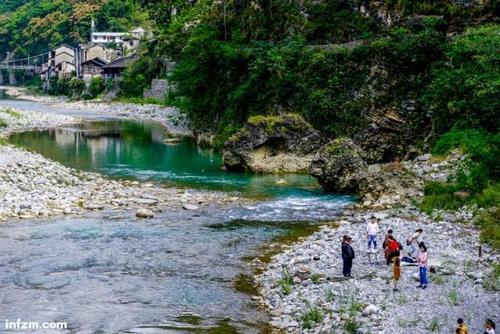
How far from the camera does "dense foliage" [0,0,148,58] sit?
5938 inches

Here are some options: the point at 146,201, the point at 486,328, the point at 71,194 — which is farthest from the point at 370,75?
the point at 486,328

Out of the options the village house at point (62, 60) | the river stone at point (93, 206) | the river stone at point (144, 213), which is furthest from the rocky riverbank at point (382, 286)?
the village house at point (62, 60)

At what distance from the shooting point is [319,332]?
15273mm

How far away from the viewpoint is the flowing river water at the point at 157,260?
16797 millimetres

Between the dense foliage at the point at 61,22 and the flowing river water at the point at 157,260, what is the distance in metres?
120

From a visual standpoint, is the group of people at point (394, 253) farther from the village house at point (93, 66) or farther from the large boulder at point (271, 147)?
the village house at point (93, 66)

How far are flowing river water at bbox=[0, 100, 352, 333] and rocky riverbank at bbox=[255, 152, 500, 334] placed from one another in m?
1.15

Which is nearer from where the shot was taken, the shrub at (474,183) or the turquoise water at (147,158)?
the shrub at (474,183)

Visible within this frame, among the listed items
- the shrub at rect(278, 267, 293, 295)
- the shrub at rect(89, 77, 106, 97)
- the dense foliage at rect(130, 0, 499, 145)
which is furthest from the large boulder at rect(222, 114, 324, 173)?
the shrub at rect(89, 77, 106, 97)

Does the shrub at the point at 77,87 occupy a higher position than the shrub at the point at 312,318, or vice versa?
the shrub at the point at 77,87

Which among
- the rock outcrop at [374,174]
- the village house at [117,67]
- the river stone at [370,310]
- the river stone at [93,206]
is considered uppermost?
the village house at [117,67]

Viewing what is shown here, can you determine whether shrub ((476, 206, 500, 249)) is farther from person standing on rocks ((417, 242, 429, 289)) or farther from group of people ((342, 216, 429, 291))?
person standing on rocks ((417, 242, 429, 289))

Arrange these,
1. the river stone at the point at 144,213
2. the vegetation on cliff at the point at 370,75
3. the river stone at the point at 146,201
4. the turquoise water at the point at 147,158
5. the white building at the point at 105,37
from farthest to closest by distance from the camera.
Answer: the white building at the point at 105,37 < the turquoise water at the point at 147,158 < the vegetation on cliff at the point at 370,75 < the river stone at the point at 146,201 < the river stone at the point at 144,213

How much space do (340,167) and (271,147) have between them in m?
8.81
